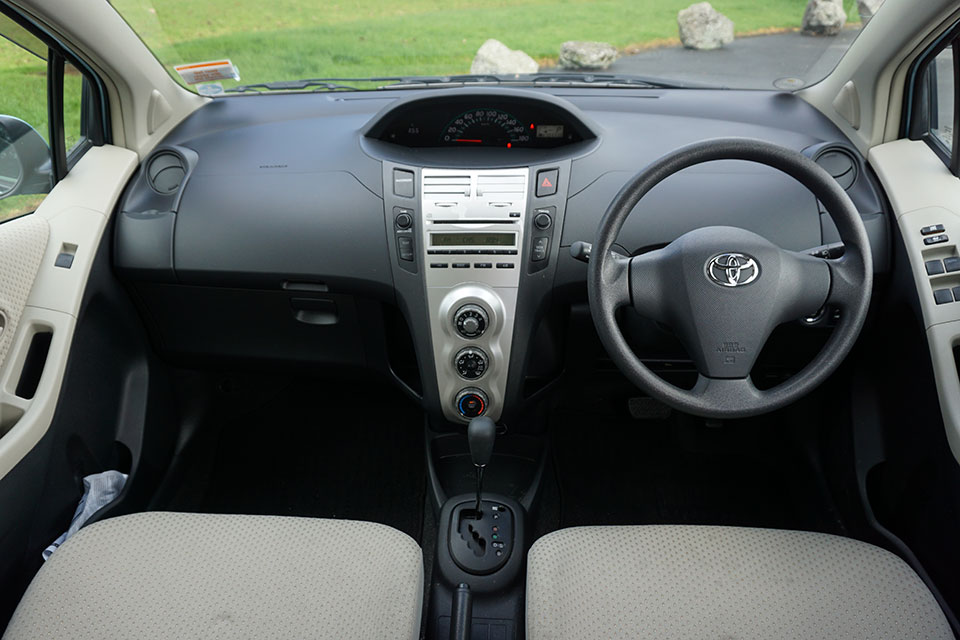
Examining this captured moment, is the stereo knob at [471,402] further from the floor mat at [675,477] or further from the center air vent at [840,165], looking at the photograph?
the center air vent at [840,165]

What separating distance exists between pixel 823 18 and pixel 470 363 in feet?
4.31

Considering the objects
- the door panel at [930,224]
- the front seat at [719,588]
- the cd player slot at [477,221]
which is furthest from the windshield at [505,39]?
the front seat at [719,588]

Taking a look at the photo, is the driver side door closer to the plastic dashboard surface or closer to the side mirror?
the side mirror

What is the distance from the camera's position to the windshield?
1.97 m

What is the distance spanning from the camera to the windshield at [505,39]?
1.97 meters

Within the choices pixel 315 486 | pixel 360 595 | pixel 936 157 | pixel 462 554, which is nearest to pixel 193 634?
pixel 360 595

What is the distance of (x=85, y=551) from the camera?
4.50ft

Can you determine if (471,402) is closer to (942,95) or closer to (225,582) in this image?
(225,582)

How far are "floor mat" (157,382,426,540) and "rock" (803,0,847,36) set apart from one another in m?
1.77

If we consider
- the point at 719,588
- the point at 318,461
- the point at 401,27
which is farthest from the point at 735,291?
the point at 318,461

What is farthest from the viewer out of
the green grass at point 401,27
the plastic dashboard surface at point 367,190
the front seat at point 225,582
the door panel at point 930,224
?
the green grass at point 401,27

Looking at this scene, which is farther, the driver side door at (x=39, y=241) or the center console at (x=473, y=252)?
the center console at (x=473, y=252)

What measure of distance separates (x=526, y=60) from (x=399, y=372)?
3.25 feet

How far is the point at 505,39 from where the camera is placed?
206 centimetres
